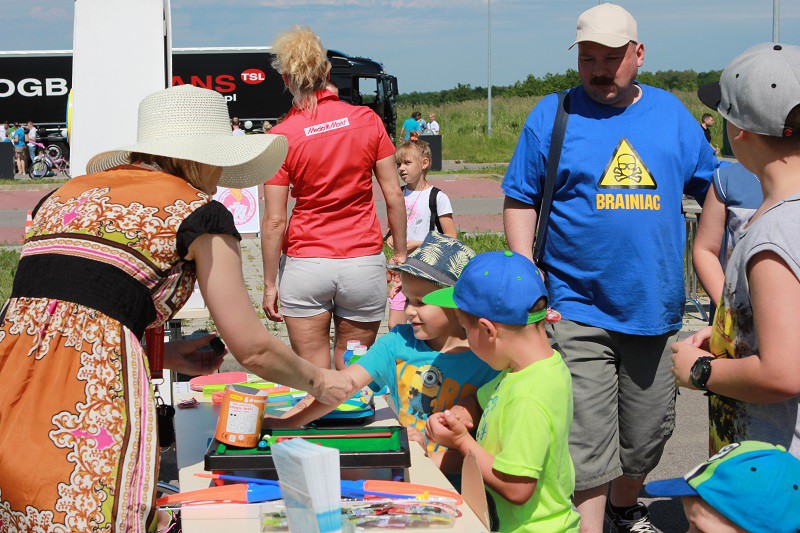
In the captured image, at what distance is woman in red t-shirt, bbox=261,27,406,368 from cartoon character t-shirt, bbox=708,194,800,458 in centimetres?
264

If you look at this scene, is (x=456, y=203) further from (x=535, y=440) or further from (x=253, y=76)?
(x=535, y=440)

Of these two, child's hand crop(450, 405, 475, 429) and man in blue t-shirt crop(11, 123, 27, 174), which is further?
man in blue t-shirt crop(11, 123, 27, 174)

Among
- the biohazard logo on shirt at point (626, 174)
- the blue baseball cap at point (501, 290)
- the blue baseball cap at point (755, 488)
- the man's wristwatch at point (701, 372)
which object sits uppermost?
the biohazard logo on shirt at point (626, 174)

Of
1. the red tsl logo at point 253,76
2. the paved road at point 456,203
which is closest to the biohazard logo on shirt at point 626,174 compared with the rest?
the paved road at point 456,203

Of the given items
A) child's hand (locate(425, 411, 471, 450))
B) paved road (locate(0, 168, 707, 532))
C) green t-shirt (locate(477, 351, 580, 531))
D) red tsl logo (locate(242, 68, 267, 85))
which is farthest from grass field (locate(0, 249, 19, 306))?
red tsl logo (locate(242, 68, 267, 85))

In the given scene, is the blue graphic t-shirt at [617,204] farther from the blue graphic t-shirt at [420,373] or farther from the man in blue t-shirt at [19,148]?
the man in blue t-shirt at [19,148]

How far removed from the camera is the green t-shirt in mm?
2535

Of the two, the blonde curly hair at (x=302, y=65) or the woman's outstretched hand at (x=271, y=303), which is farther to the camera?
the woman's outstretched hand at (x=271, y=303)

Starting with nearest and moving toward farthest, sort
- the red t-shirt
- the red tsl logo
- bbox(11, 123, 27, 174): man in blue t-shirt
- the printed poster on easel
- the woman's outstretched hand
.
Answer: the red t-shirt < the woman's outstretched hand < the printed poster on easel < bbox(11, 123, 27, 174): man in blue t-shirt < the red tsl logo

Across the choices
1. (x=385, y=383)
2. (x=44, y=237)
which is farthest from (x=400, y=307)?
(x=44, y=237)

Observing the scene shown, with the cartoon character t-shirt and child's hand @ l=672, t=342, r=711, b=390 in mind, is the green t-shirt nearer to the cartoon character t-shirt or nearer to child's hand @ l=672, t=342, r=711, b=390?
child's hand @ l=672, t=342, r=711, b=390

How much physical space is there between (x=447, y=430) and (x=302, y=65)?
282cm

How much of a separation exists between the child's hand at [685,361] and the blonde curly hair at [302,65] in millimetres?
2804

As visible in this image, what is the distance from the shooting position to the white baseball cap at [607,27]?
3568 millimetres
